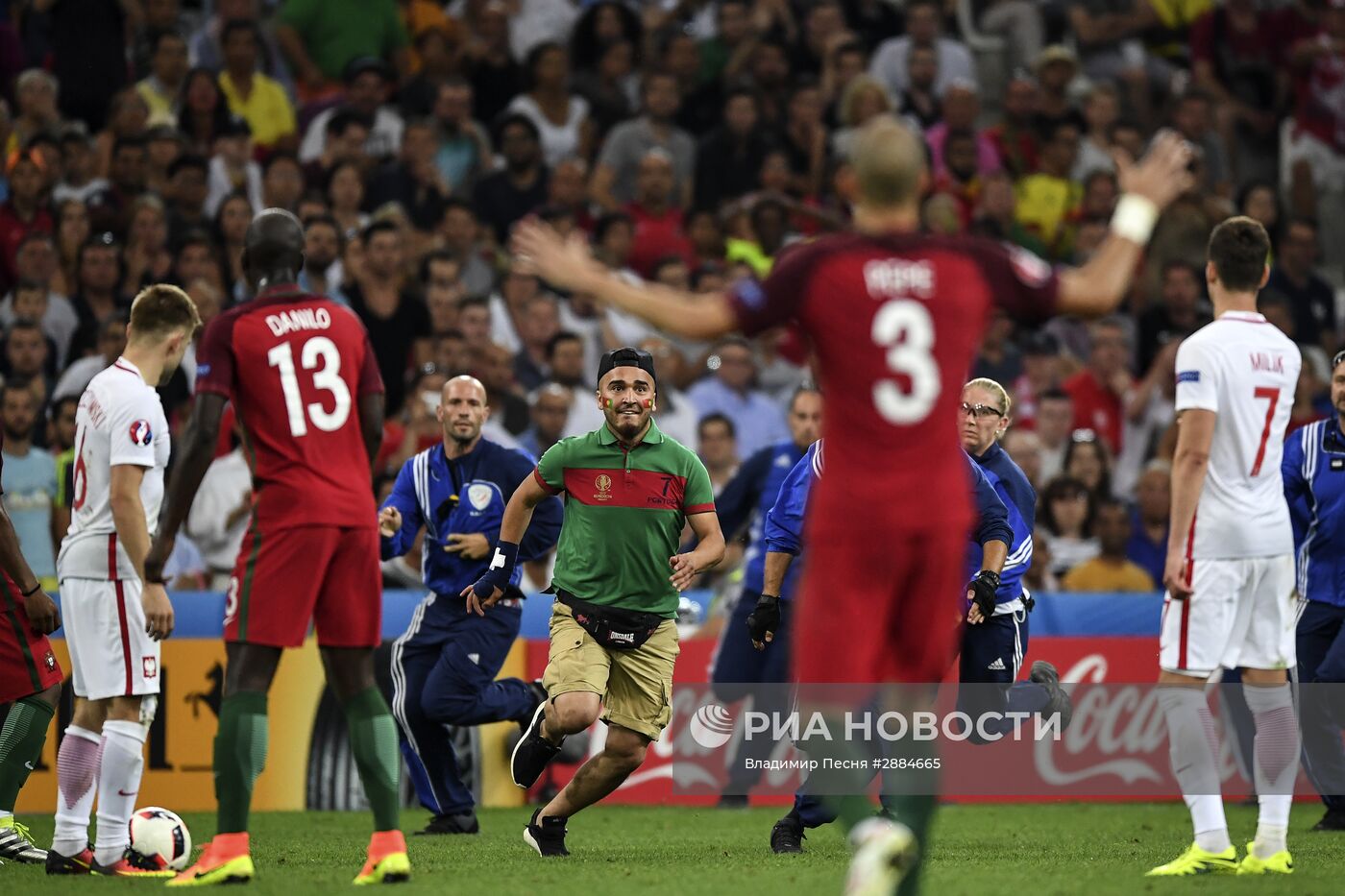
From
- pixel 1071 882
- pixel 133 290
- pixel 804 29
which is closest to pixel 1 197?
pixel 133 290

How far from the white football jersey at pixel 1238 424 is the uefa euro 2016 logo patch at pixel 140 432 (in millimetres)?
4741

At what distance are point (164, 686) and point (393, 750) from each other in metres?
6.09

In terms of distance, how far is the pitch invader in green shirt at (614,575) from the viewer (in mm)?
9703

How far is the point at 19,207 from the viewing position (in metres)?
16.8

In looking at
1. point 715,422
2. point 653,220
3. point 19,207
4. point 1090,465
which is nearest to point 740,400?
point 715,422

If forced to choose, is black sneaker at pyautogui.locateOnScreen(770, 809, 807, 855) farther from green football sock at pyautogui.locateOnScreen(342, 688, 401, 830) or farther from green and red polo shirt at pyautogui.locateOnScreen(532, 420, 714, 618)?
green football sock at pyautogui.locateOnScreen(342, 688, 401, 830)

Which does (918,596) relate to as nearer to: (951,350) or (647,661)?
(951,350)

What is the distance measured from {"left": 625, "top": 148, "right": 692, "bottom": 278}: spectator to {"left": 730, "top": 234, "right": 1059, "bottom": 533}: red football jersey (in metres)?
11.9

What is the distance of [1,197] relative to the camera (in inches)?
682

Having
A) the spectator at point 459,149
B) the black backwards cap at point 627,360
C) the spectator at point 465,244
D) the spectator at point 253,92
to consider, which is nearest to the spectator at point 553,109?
the spectator at point 459,149

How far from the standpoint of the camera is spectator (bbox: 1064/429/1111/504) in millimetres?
15852

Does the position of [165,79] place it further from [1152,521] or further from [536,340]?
[1152,521]

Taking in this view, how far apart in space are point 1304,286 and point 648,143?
6793mm

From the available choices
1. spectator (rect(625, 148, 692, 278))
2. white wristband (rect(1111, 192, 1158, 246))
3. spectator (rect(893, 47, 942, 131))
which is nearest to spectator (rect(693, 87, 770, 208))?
spectator (rect(625, 148, 692, 278))
